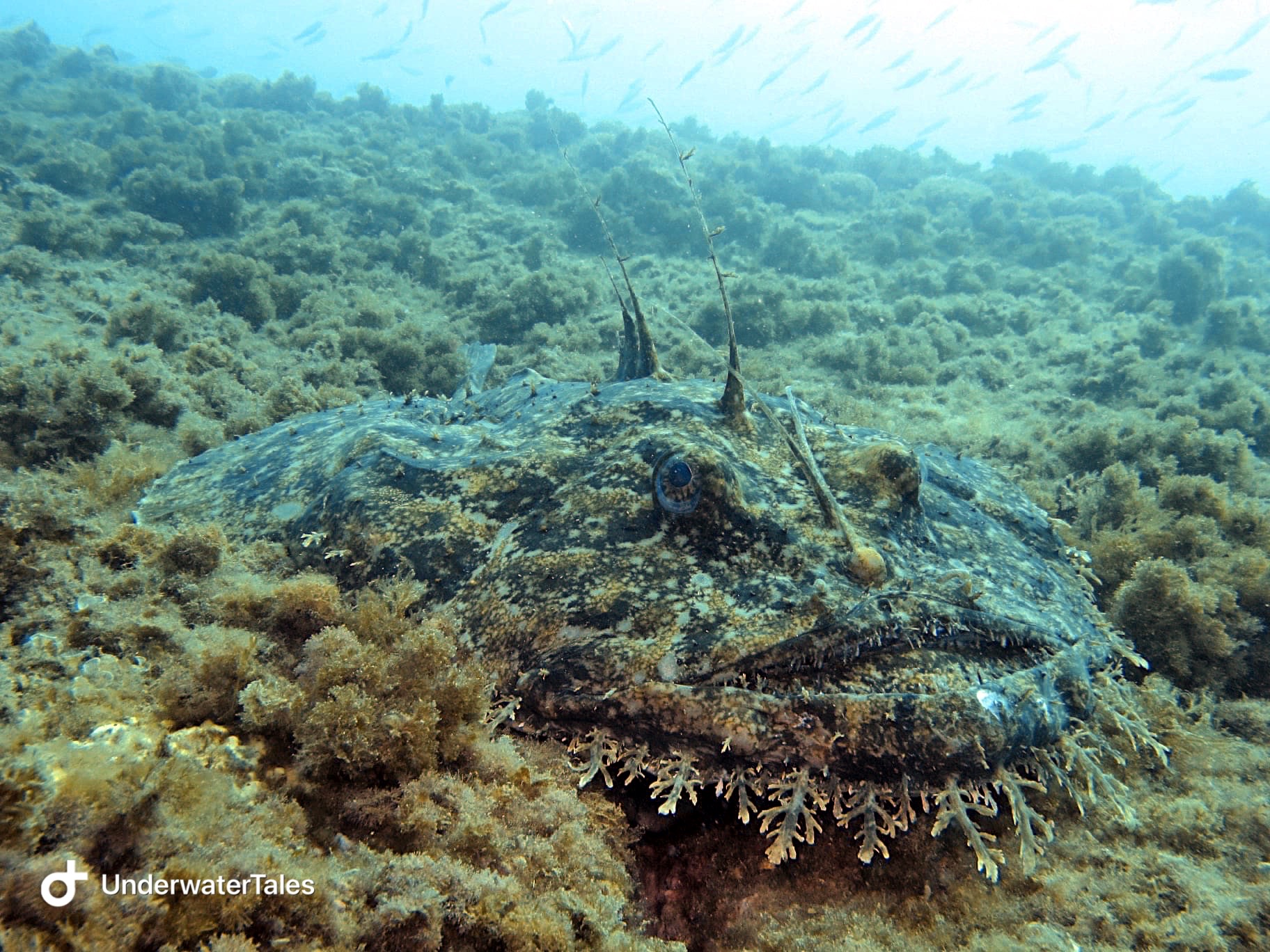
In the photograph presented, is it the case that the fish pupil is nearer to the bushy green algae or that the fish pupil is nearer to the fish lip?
the fish lip

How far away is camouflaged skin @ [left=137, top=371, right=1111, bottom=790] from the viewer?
8.00 ft

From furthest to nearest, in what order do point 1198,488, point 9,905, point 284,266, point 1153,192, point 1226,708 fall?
point 1153,192, point 284,266, point 1198,488, point 1226,708, point 9,905

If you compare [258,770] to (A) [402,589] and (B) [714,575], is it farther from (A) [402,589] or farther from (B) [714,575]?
(B) [714,575]

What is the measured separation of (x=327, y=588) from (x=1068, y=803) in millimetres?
3438

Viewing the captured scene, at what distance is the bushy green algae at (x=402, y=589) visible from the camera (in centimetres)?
186

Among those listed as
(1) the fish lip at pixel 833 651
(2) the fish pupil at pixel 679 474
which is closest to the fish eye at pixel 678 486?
(2) the fish pupil at pixel 679 474

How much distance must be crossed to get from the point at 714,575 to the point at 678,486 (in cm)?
50

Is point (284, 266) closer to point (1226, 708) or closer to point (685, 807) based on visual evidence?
point (685, 807)

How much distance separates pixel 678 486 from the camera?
3201 mm

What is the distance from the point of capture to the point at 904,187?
2825 cm

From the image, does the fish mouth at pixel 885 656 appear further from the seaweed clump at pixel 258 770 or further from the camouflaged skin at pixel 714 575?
the seaweed clump at pixel 258 770

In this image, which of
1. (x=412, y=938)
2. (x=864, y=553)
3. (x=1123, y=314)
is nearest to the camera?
(x=412, y=938)

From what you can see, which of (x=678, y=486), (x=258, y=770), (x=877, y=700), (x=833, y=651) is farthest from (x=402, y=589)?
(x=877, y=700)

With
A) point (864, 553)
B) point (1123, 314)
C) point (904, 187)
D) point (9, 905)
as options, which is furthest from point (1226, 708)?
point (904, 187)
